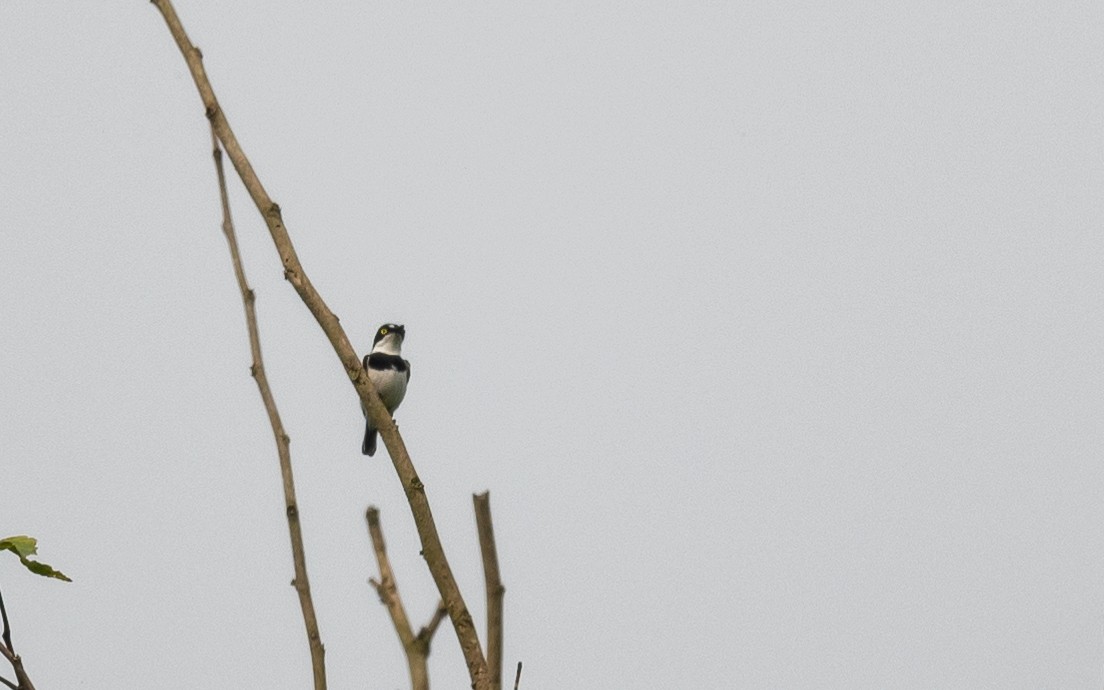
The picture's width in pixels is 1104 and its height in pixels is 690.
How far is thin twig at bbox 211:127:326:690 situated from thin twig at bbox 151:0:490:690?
0.50 ft

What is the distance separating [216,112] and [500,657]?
49.8 inches

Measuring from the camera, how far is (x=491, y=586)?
2980mm

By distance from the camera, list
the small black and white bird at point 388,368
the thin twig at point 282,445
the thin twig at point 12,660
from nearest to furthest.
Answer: the thin twig at point 12,660 → the thin twig at point 282,445 → the small black and white bird at point 388,368

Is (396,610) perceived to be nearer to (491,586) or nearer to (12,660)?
(491,586)

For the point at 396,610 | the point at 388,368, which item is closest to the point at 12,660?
the point at 396,610

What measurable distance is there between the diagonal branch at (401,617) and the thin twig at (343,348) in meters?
0.69

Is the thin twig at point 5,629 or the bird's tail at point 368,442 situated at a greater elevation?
the bird's tail at point 368,442

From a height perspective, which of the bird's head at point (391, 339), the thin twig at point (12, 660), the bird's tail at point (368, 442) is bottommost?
the thin twig at point (12, 660)

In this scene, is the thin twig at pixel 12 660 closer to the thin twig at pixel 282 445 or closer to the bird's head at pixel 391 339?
the thin twig at pixel 282 445

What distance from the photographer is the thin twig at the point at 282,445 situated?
302 cm

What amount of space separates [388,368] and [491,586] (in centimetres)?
750

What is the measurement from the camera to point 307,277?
2.89 meters

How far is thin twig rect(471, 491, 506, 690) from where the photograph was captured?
284 cm

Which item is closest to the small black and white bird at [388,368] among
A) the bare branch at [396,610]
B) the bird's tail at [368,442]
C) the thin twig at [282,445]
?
the bird's tail at [368,442]
